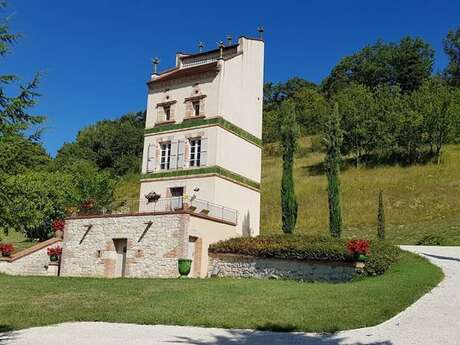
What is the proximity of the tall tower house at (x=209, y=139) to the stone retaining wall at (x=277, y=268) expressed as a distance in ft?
10.3

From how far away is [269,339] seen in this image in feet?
30.0

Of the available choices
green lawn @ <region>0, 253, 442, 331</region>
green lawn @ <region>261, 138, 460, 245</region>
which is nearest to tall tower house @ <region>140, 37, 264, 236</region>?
green lawn @ <region>0, 253, 442, 331</region>

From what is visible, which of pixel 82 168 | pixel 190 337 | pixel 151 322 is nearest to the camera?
pixel 190 337

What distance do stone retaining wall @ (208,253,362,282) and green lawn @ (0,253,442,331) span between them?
2.12 m

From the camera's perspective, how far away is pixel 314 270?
798 inches

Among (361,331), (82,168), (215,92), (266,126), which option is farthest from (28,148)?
(266,126)

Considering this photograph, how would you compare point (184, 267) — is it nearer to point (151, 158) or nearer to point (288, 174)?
point (288, 174)

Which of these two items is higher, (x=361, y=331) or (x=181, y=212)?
(x=181, y=212)

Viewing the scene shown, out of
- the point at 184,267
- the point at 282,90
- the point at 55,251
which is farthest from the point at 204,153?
the point at 282,90

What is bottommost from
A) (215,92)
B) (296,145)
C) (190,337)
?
(190,337)

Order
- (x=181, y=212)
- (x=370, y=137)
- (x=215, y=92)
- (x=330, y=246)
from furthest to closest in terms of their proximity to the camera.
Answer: (x=370, y=137), (x=215, y=92), (x=181, y=212), (x=330, y=246)

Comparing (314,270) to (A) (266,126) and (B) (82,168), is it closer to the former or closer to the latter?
(B) (82,168)

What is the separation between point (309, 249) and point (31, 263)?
15.1 meters

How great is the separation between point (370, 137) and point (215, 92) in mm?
30873
